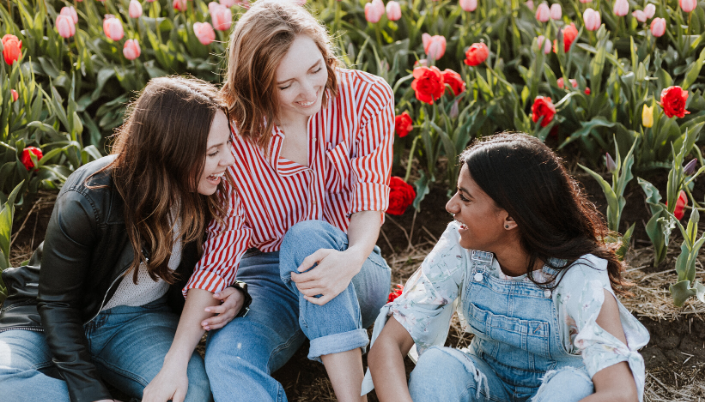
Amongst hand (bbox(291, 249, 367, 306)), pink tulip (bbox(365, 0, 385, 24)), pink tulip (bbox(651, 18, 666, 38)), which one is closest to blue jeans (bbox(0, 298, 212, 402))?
hand (bbox(291, 249, 367, 306))

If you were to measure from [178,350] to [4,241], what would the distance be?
849 millimetres

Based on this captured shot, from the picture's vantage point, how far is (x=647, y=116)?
8.21 ft

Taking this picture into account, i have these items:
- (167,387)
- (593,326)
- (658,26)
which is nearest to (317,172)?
(167,387)

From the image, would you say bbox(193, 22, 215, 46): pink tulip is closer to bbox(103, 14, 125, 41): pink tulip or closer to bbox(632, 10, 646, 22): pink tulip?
bbox(103, 14, 125, 41): pink tulip

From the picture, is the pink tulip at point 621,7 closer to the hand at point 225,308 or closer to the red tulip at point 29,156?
the hand at point 225,308

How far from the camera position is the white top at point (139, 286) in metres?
1.89

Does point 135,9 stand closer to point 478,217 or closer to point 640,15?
point 478,217

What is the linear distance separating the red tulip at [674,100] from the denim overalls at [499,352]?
1.12m

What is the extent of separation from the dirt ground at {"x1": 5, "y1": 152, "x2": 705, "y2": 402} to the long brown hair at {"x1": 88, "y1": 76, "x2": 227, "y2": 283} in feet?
2.13

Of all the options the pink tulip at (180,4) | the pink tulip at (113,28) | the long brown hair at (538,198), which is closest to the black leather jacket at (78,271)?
the long brown hair at (538,198)

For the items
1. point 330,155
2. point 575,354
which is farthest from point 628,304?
point 330,155

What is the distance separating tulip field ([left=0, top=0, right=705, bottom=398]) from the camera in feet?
8.16

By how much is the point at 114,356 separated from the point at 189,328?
0.26 m

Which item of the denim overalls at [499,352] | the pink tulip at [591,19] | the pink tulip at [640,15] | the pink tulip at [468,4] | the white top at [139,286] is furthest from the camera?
the pink tulip at [468,4]
